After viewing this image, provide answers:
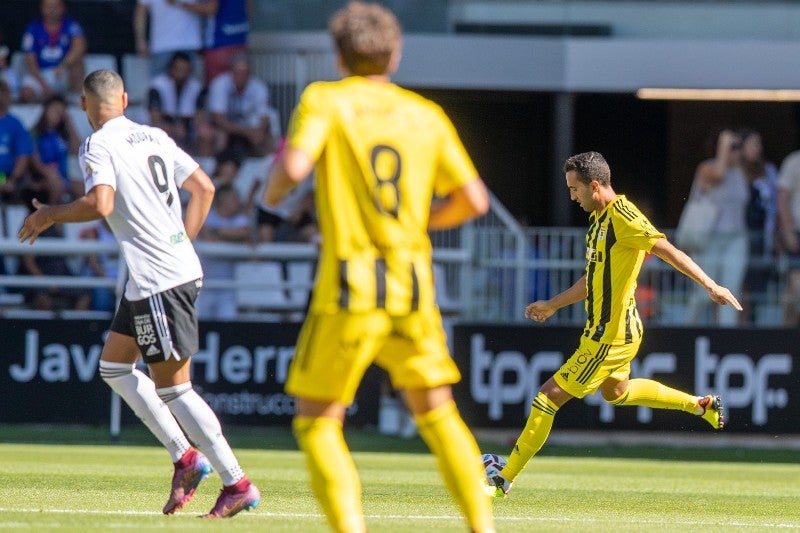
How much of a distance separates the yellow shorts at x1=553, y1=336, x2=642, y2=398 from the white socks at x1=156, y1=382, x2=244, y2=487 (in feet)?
9.24

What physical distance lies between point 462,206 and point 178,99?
1275 centimetres

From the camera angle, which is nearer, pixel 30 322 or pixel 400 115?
pixel 400 115

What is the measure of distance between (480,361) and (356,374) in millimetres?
10277

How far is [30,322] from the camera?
15.5m

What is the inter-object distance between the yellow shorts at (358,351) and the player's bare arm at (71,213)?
2.11 metres

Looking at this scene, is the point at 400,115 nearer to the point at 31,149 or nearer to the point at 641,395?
the point at 641,395

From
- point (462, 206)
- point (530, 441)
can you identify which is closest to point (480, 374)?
point (530, 441)

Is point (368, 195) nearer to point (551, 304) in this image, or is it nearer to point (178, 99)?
point (551, 304)

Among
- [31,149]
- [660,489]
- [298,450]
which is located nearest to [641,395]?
[660,489]

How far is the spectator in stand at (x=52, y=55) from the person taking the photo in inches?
723

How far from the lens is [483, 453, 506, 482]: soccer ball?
31.3 ft

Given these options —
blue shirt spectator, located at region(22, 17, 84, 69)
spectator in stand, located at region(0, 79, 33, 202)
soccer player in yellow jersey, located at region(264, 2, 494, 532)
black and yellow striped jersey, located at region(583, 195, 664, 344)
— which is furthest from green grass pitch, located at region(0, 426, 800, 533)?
blue shirt spectator, located at region(22, 17, 84, 69)

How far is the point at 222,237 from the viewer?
16.9m

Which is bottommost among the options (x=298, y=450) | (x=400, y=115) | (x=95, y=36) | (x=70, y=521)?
(x=298, y=450)
